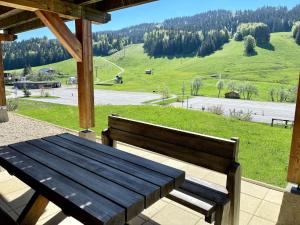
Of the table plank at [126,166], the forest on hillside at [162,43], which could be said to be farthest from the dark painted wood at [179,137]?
the forest on hillside at [162,43]

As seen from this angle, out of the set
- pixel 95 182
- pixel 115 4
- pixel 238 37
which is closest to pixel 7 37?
pixel 115 4

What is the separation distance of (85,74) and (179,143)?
89.7 inches

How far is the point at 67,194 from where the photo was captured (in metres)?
1.39

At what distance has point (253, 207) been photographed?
2.58 metres

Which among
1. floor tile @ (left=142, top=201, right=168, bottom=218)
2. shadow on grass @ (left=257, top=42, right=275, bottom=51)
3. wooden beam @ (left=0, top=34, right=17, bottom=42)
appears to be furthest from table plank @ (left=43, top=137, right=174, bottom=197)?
shadow on grass @ (left=257, top=42, right=275, bottom=51)

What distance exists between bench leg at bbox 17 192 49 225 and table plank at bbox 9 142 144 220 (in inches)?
14.7

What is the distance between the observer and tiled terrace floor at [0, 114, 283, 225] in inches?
92.2

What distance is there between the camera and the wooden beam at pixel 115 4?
3179 mm

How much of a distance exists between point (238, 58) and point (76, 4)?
80304 millimetres

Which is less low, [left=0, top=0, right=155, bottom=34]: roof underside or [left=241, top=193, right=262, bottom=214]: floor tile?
[left=0, top=0, right=155, bottom=34]: roof underside

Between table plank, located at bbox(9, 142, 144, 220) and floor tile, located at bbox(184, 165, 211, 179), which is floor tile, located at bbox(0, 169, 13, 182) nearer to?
table plank, located at bbox(9, 142, 144, 220)

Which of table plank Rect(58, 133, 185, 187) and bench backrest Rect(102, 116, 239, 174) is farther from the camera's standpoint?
bench backrest Rect(102, 116, 239, 174)

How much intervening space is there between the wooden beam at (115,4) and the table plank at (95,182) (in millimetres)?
2208

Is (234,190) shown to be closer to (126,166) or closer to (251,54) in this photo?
(126,166)
